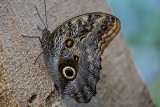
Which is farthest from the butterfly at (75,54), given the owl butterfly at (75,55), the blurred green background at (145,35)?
the blurred green background at (145,35)

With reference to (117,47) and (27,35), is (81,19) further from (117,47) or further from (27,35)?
(117,47)

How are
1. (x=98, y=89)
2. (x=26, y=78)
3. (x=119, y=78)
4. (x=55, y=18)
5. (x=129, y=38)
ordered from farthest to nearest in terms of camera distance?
1. (x=129, y=38)
2. (x=119, y=78)
3. (x=98, y=89)
4. (x=55, y=18)
5. (x=26, y=78)

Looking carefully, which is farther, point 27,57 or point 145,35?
point 145,35

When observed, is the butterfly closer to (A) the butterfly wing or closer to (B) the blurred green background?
(A) the butterfly wing

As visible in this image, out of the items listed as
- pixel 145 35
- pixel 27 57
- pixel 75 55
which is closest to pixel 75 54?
pixel 75 55

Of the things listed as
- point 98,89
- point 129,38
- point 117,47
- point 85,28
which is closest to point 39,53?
point 85,28

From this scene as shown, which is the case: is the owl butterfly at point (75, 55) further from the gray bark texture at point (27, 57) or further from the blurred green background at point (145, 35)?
the blurred green background at point (145, 35)

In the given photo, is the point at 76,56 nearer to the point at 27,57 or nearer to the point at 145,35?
the point at 27,57

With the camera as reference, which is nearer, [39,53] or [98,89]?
[39,53]
